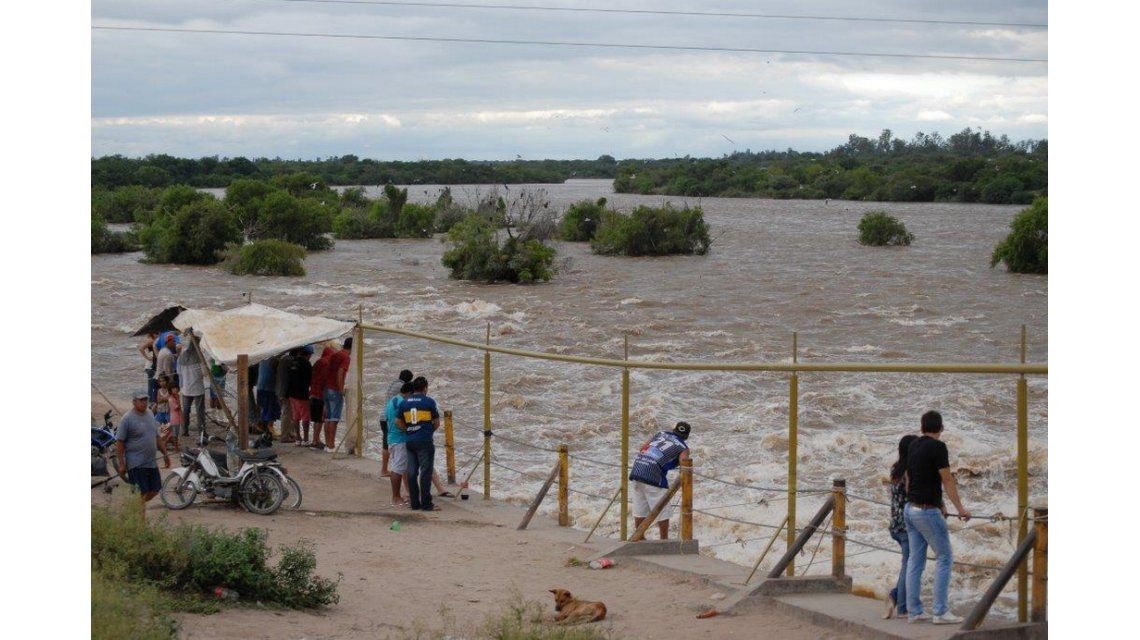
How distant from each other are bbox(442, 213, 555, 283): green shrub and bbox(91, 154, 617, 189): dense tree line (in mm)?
32990

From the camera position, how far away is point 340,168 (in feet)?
434

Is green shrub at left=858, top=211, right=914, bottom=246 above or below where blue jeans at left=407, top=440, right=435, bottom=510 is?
above

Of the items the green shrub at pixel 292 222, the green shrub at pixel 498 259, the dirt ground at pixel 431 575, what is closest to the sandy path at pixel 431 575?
the dirt ground at pixel 431 575

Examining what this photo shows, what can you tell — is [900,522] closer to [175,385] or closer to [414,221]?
[175,385]

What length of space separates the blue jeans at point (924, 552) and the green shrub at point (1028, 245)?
4066 centimetres

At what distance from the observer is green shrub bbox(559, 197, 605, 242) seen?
219 feet

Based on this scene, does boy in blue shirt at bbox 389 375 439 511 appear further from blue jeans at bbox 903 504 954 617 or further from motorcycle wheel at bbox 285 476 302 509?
blue jeans at bbox 903 504 954 617

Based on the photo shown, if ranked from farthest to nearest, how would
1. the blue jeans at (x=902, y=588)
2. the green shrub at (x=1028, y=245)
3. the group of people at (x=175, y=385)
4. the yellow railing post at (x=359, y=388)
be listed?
1. the green shrub at (x=1028, y=245)
2. the yellow railing post at (x=359, y=388)
3. the group of people at (x=175, y=385)
4. the blue jeans at (x=902, y=588)

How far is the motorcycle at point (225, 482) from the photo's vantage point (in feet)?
42.3

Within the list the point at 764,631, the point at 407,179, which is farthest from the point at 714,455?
the point at 407,179

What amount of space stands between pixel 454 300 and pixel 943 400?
2036 centimetres

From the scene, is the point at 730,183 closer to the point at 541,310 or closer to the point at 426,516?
the point at 541,310

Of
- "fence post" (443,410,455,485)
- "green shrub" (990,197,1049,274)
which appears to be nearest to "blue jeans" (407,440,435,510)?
"fence post" (443,410,455,485)

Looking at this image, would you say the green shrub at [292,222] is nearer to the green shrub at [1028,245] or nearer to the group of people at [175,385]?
the green shrub at [1028,245]
